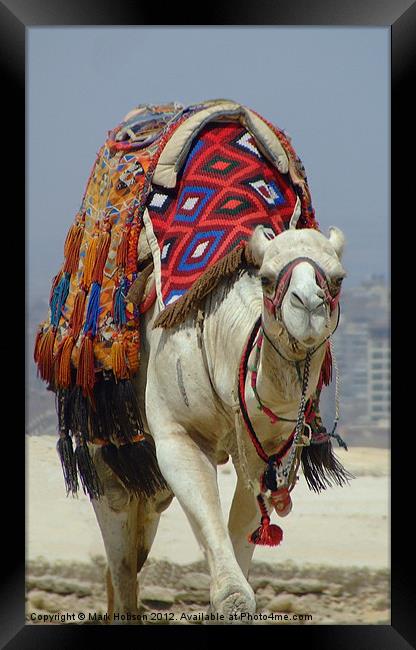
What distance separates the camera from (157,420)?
23.7ft

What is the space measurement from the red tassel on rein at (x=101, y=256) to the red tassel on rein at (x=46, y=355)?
0.44m

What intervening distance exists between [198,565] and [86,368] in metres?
Result: 3.12

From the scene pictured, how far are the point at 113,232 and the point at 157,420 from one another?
3.17ft

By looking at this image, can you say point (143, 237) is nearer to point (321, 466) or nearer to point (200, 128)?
point (200, 128)

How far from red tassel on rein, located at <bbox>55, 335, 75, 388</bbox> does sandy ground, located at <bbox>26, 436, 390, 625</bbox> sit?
112 cm

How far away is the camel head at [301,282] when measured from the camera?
243 inches

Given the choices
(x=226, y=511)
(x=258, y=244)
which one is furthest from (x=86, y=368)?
(x=226, y=511)

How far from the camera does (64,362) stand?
7895 millimetres

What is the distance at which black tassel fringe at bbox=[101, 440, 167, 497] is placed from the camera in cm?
779

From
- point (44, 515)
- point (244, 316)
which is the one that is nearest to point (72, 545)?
point (44, 515)

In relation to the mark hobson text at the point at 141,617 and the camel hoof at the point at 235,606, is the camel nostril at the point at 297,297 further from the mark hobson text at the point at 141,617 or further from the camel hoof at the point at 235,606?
the mark hobson text at the point at 141,617

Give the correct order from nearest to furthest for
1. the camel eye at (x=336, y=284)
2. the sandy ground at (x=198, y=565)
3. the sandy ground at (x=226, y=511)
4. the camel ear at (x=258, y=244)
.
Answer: the camel eye at (x=336, y=284) < the camel ear at (x=258, y=244) < the sandy ground at (x=198, y=565) < the sandy ground at (x=226, y=511)

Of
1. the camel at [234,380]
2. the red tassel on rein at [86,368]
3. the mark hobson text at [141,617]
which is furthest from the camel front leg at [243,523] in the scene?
the red tassel on rein at [86,368]

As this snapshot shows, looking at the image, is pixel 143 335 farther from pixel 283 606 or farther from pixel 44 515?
pixel 44 515
